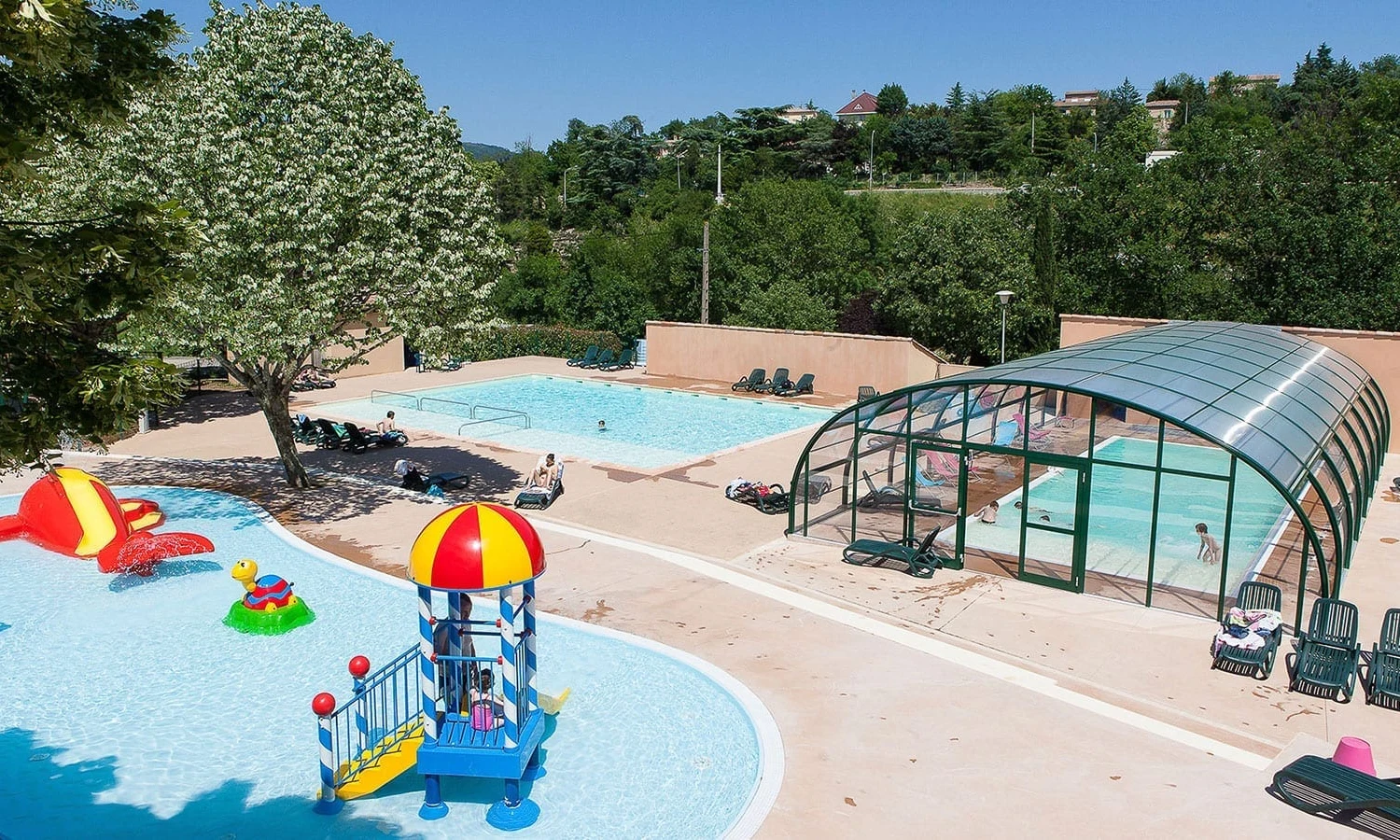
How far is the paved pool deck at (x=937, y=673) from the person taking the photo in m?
8.82

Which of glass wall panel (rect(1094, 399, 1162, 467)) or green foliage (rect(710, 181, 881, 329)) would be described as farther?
green foliage (rect(710, 181, 881, 329))

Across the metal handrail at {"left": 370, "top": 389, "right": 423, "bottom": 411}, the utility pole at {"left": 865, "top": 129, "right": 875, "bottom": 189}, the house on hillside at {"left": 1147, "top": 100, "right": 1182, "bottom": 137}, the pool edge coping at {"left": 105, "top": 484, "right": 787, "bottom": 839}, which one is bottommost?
the pool edge coping at {"left": 105, "top": 484, "right": 787, "bottom": 839}

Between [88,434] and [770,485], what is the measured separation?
14265 mm

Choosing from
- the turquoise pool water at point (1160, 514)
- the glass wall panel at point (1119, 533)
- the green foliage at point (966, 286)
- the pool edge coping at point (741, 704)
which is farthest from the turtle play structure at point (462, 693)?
the green foliage at point (966, 286)

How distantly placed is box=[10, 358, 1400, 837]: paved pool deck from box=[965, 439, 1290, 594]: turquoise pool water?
0.99m

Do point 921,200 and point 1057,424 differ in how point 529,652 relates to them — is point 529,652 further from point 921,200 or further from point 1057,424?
point 921,200

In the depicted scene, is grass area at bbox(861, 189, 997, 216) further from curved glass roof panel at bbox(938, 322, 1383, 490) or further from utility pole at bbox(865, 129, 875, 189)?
curved glass roof panel at bbox(938, 322, 1383, 490)

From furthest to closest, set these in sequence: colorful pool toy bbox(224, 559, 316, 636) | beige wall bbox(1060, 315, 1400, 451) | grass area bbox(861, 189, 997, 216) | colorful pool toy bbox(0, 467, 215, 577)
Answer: grass area bbox(861, 189, 997, 216) < beige wall bbox(1060, 315, 1400, 451) < colorful pool toy bbox(0, 467, 215, 577) < colorful pool toy bbox(224, 559, 316, 636)

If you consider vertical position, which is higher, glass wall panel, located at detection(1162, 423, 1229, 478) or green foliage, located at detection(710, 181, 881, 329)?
green foliage, located at detection(710, 181, 881, 329)

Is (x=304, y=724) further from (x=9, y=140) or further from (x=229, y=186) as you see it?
(x=229, y=186)

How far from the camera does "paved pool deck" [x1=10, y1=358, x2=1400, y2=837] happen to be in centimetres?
882

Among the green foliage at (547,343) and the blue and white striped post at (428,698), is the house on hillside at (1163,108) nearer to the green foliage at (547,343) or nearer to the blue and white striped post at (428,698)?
the green foliage at (547,343)

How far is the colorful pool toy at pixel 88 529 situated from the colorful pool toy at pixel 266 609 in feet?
9.28

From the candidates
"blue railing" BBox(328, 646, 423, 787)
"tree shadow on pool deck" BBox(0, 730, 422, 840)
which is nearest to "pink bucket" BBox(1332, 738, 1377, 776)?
"tree shadow on pool deck" BBox(0, 730, 422, 840)
